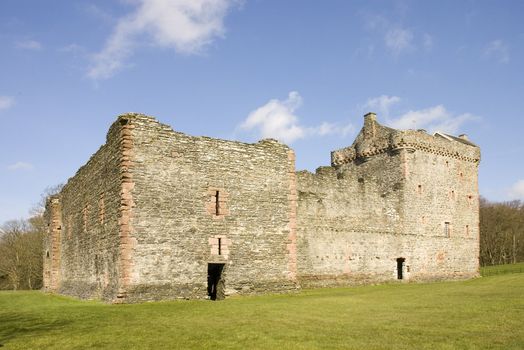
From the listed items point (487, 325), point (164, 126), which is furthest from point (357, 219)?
point (487, 325)

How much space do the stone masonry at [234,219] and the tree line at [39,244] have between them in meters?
18.7

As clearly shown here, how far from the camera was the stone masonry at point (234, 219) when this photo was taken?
19.3 meters

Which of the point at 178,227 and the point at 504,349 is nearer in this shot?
the point at 504,349

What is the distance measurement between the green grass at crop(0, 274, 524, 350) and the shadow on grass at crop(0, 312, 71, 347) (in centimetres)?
3

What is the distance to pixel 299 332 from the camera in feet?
37.9

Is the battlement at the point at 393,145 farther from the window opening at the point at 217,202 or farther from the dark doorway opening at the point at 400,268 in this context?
the window opening at the point at 217,202

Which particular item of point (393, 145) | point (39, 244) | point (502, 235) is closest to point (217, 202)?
point (393, 145)

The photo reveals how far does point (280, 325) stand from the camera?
41.5ft

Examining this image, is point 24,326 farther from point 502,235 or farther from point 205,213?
point 502,235

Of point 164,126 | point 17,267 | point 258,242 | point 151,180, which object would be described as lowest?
point 17,267

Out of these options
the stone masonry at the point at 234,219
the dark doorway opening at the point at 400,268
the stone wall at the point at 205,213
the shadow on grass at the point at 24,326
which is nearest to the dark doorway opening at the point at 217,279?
the stone masonry at the point at 234,219

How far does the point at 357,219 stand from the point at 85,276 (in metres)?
14.3

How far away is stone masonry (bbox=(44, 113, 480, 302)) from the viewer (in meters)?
19.3

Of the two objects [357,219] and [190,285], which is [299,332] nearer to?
[190,285]
